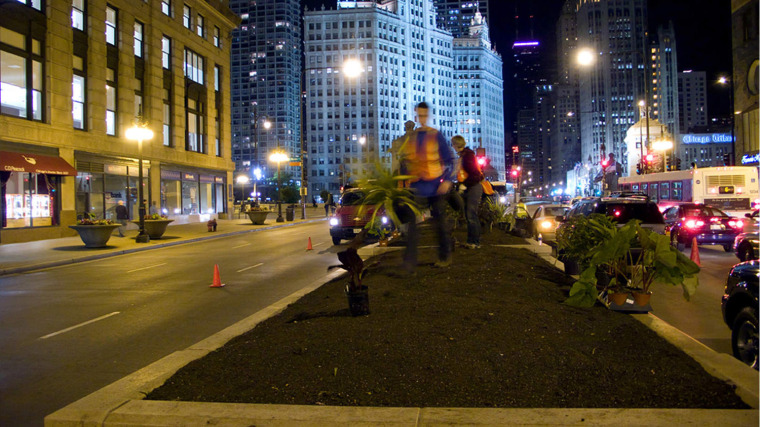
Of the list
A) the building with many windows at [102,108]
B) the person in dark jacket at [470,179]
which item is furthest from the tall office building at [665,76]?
the person in dark jacket at [470,179]

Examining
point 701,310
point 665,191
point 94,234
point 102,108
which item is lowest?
point 701,310

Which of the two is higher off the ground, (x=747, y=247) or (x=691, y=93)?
(x=691, y=93)

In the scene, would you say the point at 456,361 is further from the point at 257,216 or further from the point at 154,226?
the point at 257,216

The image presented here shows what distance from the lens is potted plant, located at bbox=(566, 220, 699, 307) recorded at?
17.8 feet

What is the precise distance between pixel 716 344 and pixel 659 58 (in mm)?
179557

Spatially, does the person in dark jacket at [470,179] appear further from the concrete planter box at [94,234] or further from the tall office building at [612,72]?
the tall office building at [612,72]

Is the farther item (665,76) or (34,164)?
(665,76)

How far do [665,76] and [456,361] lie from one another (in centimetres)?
18152

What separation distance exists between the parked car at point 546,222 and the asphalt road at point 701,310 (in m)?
6.08

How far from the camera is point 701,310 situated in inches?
331

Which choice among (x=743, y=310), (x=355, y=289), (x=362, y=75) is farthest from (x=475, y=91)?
(x=355, y=289)

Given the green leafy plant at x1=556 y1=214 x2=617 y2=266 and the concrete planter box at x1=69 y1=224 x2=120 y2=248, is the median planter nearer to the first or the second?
the concrete planter box at x1=69 y1=224 x2=120 y2=248

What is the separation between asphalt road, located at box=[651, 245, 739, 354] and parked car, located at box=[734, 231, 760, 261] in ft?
2.61

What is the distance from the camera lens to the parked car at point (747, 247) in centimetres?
1301
